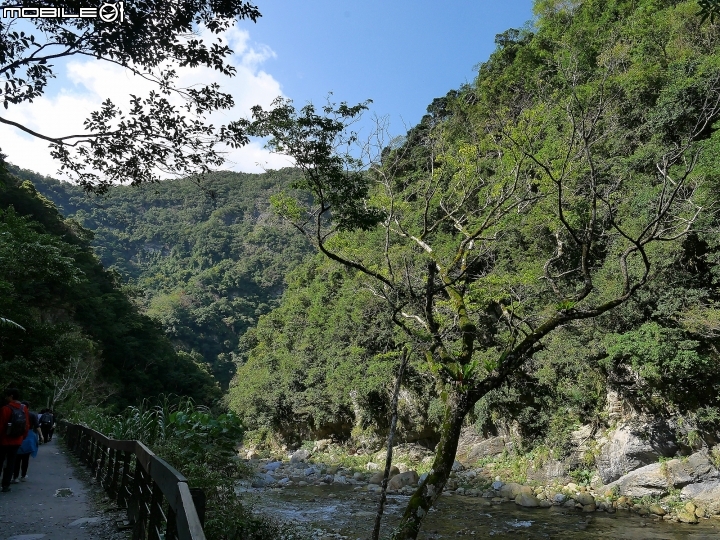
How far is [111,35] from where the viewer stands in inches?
155

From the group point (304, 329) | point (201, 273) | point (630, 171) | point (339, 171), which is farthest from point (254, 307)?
point (339, 171)

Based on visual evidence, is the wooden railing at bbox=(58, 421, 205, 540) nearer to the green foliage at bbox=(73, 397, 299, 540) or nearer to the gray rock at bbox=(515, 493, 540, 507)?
the green foliage at bbox=(73, 397, 299, 540)

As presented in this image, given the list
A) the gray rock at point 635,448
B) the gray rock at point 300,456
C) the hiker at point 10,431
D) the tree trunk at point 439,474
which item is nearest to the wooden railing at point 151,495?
the hiker at point 10,431

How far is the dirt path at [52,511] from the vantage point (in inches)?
167

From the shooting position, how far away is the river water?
10.3 meters

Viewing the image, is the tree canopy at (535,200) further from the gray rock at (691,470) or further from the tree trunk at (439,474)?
the gray rock at (691,470)

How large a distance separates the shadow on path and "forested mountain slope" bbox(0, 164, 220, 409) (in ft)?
11.6

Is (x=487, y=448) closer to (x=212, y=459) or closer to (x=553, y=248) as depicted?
(x=553, y=248)

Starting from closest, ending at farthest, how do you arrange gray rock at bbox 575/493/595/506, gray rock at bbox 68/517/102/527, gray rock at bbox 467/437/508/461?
gray rock at bbox 68/517/102/527
gray rock at bbox 575/493/595/506
gray rock at bbox 467/437/508/461

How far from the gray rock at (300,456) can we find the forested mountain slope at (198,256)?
→ 30.1 metres

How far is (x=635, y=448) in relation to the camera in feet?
44.3

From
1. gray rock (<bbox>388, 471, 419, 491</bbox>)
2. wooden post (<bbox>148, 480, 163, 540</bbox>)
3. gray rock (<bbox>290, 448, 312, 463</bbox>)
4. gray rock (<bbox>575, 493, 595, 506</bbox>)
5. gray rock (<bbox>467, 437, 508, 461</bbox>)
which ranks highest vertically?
wooden post (<bbox>148, 480, 163, 540</bbox>)

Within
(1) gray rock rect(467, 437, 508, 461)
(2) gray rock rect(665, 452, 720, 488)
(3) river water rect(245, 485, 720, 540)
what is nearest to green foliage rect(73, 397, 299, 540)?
(3) river water rect(245, 485, 720, 540)

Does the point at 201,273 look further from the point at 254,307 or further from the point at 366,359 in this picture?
the point at 366,359
